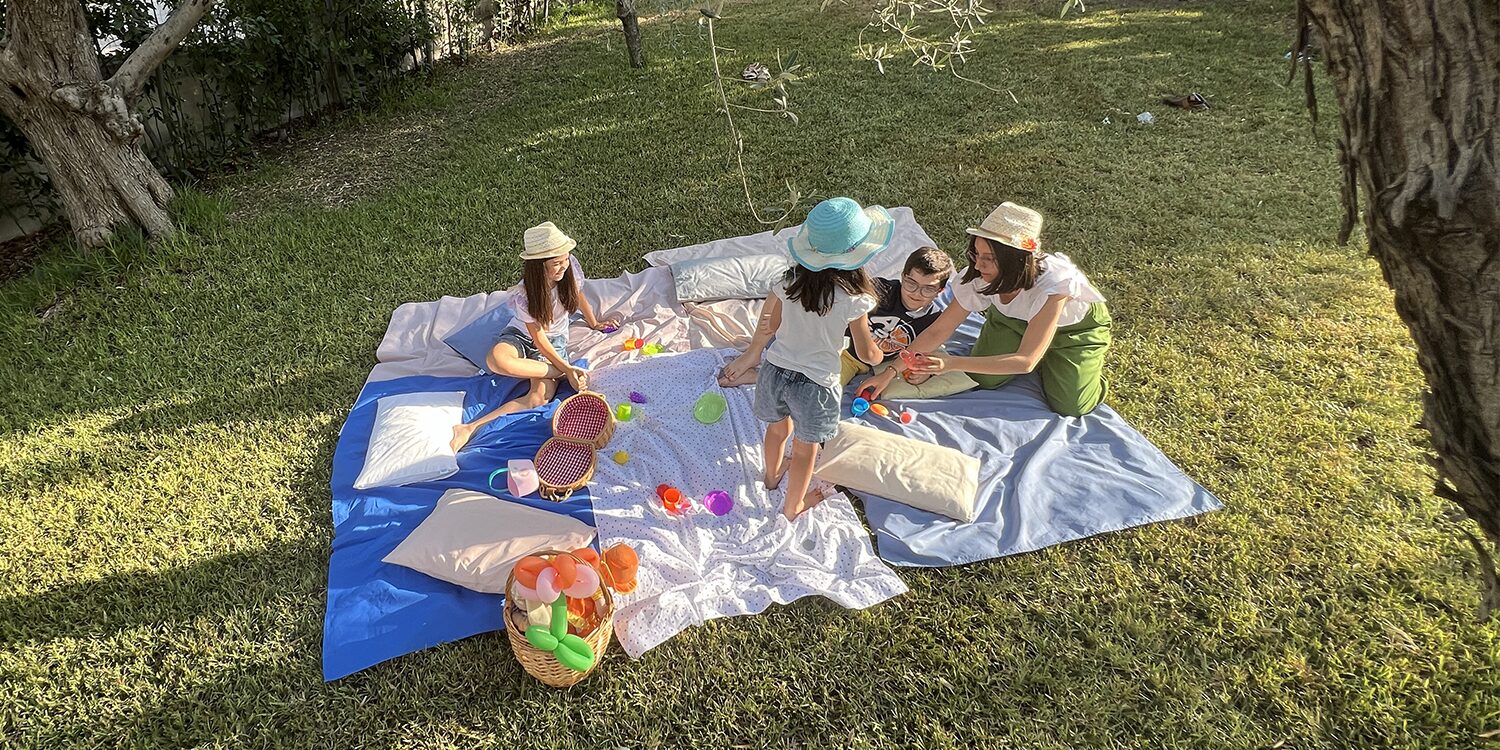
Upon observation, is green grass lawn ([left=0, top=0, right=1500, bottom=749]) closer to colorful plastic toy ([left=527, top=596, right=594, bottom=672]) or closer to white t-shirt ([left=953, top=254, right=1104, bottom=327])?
colorful plastic toy ([left=527, top=596, right=594, bottom=672])

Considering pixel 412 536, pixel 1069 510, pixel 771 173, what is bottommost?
pixel 1069 510

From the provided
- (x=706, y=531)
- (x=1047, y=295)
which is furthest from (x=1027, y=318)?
(x=706, y=531)

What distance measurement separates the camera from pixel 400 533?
11.6 feet

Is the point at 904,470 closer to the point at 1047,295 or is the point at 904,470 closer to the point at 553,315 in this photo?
the point at 1047,295

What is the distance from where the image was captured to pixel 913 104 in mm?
7832

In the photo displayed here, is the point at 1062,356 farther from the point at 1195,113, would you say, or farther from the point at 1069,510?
the point at 1195,113

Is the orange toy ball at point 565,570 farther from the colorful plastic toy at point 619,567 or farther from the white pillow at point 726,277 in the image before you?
the white pillow at point 726,277

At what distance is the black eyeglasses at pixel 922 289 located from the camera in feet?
14.5

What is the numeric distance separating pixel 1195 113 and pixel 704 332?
216 inches

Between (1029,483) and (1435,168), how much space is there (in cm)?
221

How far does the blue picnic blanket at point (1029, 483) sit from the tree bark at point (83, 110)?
5463 millimetres

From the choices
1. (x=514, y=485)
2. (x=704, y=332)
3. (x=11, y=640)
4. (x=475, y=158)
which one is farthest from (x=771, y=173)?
(x=11, y=640)

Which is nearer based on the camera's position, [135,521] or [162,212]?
[135,521]

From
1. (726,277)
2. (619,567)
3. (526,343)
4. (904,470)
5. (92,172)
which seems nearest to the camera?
(619,567)
